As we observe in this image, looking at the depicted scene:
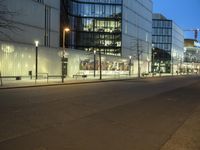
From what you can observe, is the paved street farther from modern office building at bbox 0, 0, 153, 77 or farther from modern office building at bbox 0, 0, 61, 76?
modern office building at bbox 0, 0, 61, 76

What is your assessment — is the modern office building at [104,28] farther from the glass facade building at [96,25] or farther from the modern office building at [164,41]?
the modern office building at [164,41]

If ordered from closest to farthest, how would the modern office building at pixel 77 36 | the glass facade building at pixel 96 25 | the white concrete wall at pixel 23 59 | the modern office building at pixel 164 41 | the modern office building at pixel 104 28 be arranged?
the white concrete wall at pixel 23 59, the modern office building at pixel 77 36, the modern office building at pixel 104 28, the glass facade building at pixel 96 25, the modern office building at pixel 164 41

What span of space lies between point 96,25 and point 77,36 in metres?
5.93

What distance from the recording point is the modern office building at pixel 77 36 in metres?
48.9

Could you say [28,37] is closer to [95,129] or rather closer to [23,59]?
[23,59]

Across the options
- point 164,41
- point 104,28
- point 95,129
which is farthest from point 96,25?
point 95,129

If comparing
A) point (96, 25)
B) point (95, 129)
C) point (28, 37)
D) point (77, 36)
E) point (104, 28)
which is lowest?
point (95, 129)

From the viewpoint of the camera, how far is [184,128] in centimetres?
1141

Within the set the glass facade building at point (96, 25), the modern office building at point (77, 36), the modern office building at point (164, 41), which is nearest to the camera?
the modern office building at point (77, 36)

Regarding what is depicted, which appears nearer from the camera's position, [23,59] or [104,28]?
[23,59]

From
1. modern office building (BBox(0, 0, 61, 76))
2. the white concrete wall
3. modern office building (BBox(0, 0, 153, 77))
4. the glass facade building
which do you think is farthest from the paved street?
the glass facade building

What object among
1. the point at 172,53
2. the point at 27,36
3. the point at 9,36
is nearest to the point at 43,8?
the point at 27,36

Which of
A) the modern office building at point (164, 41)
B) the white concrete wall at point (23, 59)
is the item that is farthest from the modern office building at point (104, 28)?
the modern office building at point (164, 41)

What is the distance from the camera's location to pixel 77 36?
88.9 m
